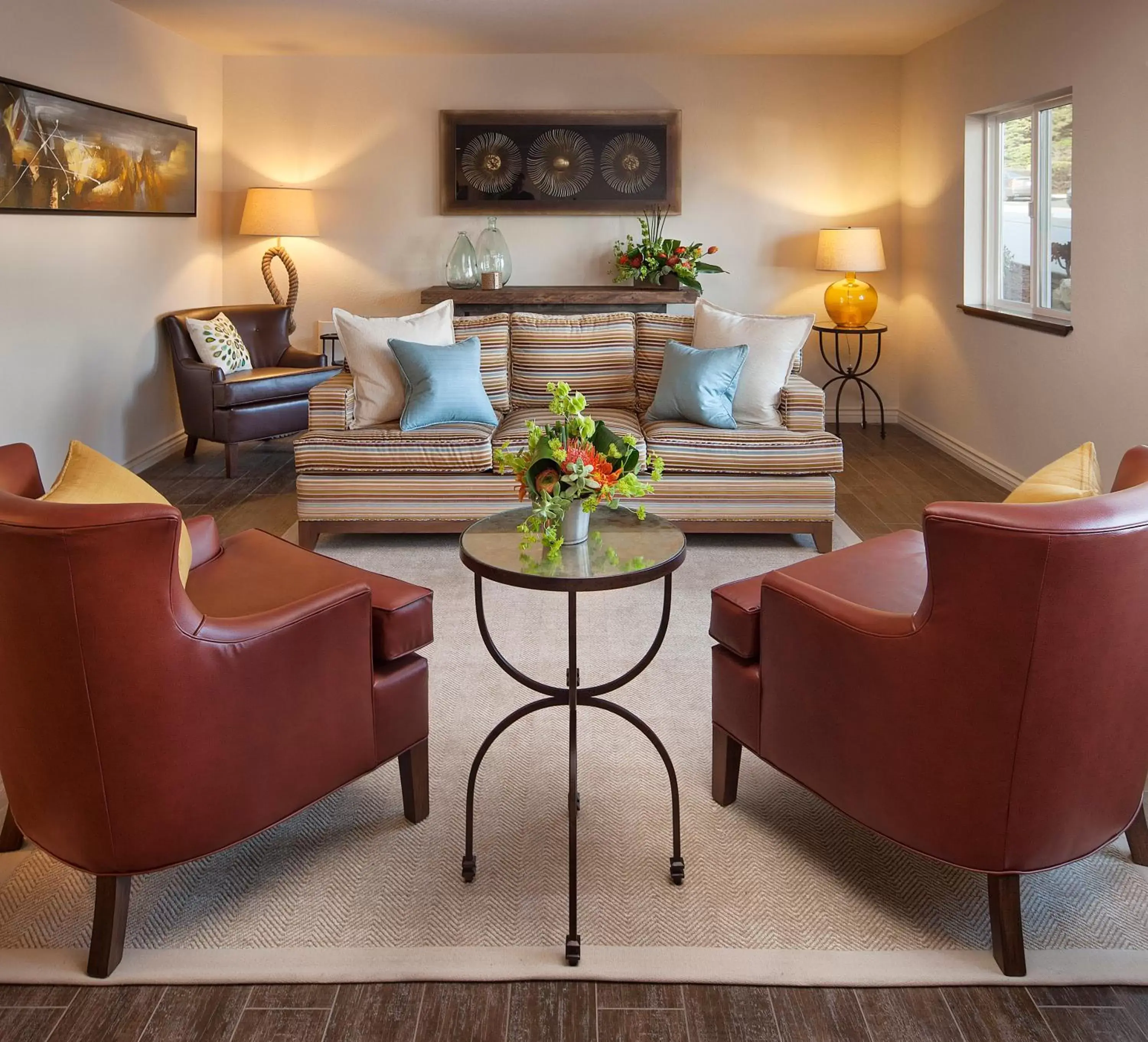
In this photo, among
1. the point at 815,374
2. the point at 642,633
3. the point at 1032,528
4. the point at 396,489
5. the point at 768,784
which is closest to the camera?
the point at 1032,528

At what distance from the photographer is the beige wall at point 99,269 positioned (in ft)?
15.7

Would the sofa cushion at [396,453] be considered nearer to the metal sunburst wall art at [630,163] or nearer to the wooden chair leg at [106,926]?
the wooden chair leg at [106,926]

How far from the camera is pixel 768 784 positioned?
2.57 meters

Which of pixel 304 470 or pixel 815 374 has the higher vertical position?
pixel 815 374

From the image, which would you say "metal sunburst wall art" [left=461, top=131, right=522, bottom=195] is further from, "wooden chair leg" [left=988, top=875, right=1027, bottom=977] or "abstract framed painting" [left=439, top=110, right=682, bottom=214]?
"wooden chair leg" [left=988, top=875, right=1027, bottom=977]

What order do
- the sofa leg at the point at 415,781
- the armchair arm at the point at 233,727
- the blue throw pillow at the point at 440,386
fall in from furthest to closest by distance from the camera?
the blue throw pillow at the point at 440,386 → the sofa leg at the point at 415,781 → the armchair arm at the point at 233,727

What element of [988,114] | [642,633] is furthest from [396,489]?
[988,114]

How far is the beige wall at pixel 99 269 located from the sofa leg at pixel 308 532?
4.60 ft

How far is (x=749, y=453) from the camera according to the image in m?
4.38

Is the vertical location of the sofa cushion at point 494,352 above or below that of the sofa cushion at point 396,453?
above

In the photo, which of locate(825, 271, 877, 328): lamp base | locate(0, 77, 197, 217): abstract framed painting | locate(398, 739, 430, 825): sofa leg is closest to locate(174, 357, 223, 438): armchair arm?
locate(0, 77, 197, 217): abstract framed painting

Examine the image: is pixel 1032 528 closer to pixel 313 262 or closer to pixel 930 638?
pixel 930 638

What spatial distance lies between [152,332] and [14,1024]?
508 centimetres


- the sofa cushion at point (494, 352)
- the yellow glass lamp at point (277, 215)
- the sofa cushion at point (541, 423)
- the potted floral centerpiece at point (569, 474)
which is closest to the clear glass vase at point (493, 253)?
the yellow glass lamp at point (277, 215)
